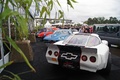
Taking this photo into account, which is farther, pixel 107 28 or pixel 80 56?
pixel 107 28

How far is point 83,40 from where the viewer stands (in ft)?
20.6

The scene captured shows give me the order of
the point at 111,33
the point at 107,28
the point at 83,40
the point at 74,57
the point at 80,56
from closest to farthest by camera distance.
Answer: the point at 80,56 < the point at 74,57 < the point at 83,40 < the point at 111,33 < the point at 107,28

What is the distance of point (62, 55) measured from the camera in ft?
18.2

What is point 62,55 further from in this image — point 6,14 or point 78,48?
point 6,14

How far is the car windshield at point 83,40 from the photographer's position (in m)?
6.15

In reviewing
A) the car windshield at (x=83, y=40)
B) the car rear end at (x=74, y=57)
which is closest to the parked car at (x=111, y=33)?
the car windshield at (x=83, y=40)

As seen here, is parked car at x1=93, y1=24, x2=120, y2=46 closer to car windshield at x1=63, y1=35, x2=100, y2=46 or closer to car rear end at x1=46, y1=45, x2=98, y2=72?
car windshield at x1=63, y1=35, x2=100, y2=46

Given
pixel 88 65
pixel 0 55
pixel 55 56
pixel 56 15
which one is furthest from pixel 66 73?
pixel 56 15

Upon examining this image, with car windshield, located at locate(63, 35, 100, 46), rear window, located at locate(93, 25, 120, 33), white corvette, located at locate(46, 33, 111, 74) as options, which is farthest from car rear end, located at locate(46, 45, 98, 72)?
rear window, located at locate(93, 25, 120, 33)

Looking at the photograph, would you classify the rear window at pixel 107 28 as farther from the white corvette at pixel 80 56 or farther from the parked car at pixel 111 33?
the white corvette at pixel 80 56

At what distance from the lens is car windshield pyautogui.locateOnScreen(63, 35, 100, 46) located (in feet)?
20.2

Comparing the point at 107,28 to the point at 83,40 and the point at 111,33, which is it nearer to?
the point at 111,33

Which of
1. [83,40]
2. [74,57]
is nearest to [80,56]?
[74,57]

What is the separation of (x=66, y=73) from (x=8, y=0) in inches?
220
